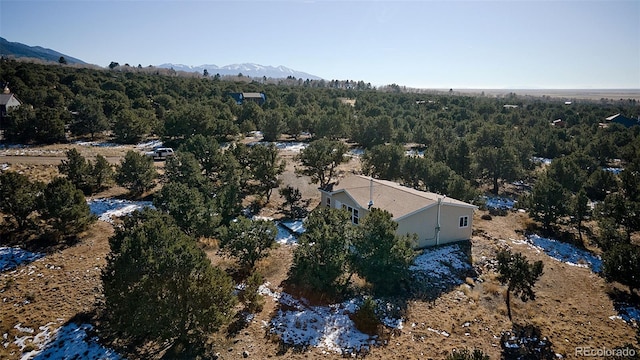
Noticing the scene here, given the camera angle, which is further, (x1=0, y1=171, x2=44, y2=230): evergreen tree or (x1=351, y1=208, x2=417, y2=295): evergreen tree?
(x1=0, y1=171, x2=44, y2=230): evergreen tree

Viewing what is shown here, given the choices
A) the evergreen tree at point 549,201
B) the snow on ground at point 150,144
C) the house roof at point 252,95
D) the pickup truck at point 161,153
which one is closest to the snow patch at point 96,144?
the snow on ground at point 150,144

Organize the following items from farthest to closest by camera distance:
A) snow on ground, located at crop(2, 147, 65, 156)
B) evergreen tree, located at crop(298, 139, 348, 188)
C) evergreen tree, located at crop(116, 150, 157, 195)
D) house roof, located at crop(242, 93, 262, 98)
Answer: house roof, located at crop(242, 93, 262, 98) → snow on ground, located at crop(2, 147, 65, 156) → evergreen tree, located at crop(298, 139, 348, 188) → evergreen tree, located at crop(116, 150, 157, 195)

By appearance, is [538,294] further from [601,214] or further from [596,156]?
[596,156]

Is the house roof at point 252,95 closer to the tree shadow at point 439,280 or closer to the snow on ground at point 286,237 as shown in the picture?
the snow on ground at point 286,237

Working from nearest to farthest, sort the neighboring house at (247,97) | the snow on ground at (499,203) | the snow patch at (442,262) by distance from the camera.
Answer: the snow patch at (442,262), the snow on ground at (499,203), the neighboring house at (247,97)

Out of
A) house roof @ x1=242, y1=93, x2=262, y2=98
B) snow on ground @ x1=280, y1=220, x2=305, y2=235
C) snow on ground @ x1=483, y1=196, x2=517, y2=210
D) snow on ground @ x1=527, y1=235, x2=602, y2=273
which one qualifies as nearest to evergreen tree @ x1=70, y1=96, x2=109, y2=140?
snow on ground @ x1=280, y1=220, x2=305, y2=235

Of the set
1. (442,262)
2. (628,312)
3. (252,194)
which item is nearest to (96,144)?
(252,194)
